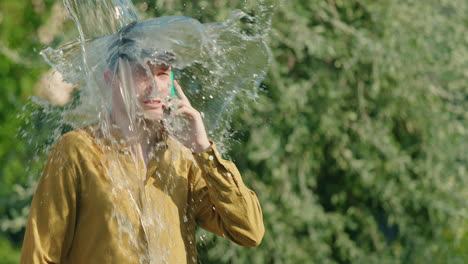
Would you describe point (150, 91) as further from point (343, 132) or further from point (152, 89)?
point (343, 132)

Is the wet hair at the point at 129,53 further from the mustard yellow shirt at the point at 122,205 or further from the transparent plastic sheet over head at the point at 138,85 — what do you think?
the mustard yellow shirt at the point at 122,205

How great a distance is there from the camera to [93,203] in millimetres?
1743

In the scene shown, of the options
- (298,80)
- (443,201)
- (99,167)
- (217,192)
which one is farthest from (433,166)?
(99,167)

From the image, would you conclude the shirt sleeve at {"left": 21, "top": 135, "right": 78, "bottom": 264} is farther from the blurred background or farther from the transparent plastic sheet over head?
the blurred background

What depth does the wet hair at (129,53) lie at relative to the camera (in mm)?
1806

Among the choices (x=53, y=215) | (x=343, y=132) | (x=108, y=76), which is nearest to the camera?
(x=53, y=215)

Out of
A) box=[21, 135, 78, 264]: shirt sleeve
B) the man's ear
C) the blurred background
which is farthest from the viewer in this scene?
the blurred background

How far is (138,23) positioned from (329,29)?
195cm

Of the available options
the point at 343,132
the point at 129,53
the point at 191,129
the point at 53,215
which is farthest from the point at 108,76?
the point at 343,132

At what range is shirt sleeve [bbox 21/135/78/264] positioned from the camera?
1720 millimetres

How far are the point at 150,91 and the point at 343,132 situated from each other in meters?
1.99

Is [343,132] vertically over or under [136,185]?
under

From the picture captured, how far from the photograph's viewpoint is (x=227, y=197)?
1.88 meters

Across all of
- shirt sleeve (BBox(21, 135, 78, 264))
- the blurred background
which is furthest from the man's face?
the blurred background
